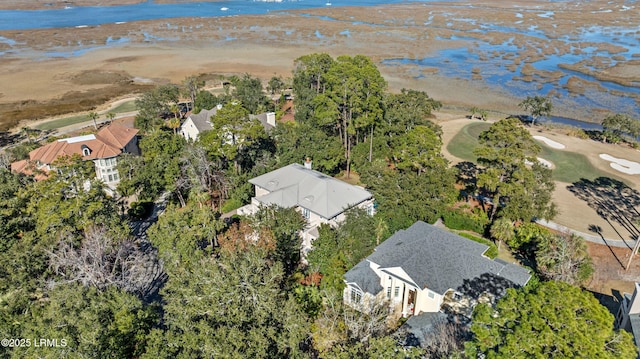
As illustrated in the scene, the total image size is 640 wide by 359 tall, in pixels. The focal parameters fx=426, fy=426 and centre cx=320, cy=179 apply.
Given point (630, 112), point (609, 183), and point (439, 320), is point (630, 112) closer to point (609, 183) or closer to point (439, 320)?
point (609, 183)

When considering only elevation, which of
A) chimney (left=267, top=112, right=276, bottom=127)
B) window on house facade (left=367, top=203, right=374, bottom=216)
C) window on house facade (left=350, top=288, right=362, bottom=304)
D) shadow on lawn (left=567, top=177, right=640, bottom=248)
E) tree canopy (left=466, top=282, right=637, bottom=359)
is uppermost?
Answer: tree canopy (left=466, top=282, right=637, bottom=359)

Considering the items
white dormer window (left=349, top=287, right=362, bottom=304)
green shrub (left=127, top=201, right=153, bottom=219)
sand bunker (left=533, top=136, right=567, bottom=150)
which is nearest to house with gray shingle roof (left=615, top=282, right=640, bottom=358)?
white dormer window (left=349, top=287, right=362, bottom=304)

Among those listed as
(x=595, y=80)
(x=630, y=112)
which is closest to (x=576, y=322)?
(x=630, y=112)

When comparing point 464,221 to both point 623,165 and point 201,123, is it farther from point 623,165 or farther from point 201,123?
point 201,123

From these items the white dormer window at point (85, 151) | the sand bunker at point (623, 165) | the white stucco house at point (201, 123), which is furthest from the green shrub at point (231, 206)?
the sand bunker at point (623, 165)

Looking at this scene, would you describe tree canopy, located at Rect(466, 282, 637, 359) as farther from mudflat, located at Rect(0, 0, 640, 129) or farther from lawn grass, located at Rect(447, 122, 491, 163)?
mudflat, located at Rect(0, 0, 640, 129)

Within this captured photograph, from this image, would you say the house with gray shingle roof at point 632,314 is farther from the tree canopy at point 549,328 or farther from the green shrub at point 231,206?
the green shrub at point 231,206
